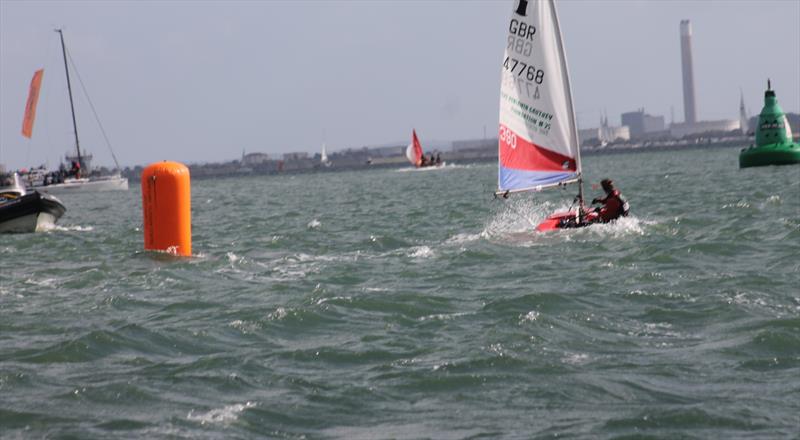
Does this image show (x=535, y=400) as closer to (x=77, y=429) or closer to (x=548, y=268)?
(x=77, y=429)

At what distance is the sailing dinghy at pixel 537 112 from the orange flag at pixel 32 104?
204ft

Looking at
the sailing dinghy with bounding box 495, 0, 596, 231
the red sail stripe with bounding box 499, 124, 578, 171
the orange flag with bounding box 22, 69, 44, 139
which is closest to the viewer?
Answer: the sailing dinghy with bounding box 495, 0, 596, 231

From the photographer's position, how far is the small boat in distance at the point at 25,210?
97.6 ft

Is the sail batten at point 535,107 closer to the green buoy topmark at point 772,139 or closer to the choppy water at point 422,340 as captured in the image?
the choppy water at point 422,340

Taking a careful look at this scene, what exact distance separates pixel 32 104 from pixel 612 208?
6615cm

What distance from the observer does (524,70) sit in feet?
72.6

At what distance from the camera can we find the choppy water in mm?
8711

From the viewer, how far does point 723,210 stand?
89.2ft

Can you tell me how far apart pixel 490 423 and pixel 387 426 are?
753mm

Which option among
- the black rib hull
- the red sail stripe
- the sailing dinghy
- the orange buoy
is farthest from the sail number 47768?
the black rib hull

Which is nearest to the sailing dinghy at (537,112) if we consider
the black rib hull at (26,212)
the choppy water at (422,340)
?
the choppy water at (422,340)

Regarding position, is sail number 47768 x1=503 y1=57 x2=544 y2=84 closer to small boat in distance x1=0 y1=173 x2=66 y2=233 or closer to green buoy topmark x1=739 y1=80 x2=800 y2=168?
small boat in distance x1=0 y1=173 x2=66 y2=233

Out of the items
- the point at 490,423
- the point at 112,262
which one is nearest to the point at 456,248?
the point at 112,262

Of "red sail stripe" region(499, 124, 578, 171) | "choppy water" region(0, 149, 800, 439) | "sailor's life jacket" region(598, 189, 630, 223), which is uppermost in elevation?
"red sail stripe" region(499, 124, 578, 171)
